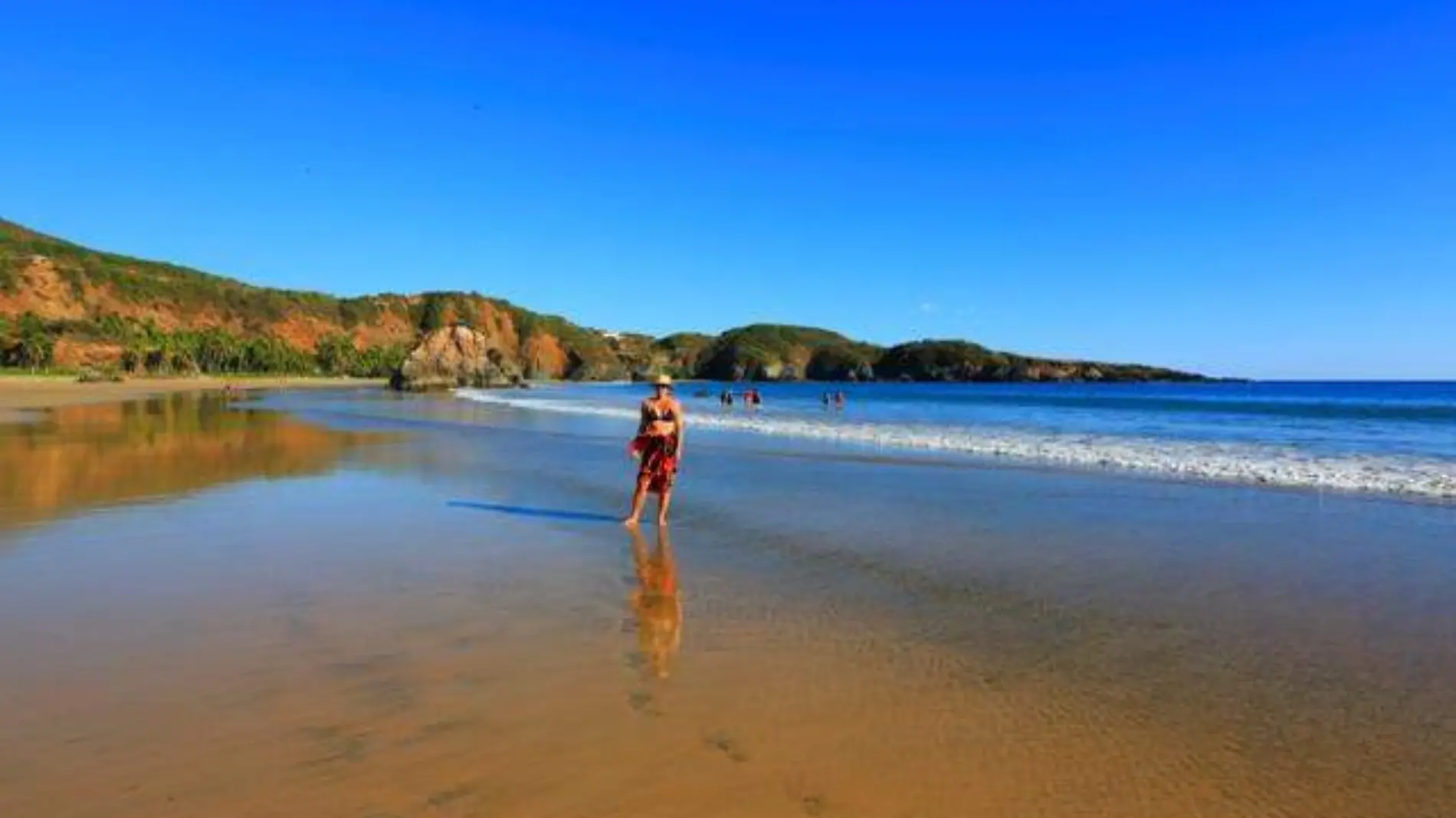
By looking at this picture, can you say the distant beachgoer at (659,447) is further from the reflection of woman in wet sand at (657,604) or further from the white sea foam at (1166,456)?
the white sea foam at (1166,456)

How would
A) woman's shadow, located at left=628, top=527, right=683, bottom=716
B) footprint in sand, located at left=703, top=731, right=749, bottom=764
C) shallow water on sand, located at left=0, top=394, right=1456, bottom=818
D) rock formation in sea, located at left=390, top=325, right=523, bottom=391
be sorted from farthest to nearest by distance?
rock formation in sea, located at left=390, top=325, right=523, bottom=391
woman's shadow, located at left=628, top=527, right=683, bottom=716
footprint in sand, located at left=703, top=731, right=749, bottom=764
shallow water on sand, located at left=0, top=394, right=1456, bottom=818

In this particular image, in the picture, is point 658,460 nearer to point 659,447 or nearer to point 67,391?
point 659,447

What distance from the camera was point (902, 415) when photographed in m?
46.9

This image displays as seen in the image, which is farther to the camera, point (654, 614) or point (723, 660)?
point (654, 614)

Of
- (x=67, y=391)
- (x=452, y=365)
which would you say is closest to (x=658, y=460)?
(x=67, y=391)

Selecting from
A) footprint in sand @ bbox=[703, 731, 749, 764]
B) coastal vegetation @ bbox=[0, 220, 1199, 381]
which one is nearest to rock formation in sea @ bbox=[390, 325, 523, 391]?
coastal vegetation @ bbox=[0, 220, 1199, 381]

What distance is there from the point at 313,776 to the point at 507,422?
107 ft

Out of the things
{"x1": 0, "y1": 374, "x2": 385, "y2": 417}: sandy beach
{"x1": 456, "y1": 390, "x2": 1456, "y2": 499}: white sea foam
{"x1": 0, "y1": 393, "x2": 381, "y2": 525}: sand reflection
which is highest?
{"x1": 456, "y1": 390, "x2": 1456, "y2": 499}: white sea foam

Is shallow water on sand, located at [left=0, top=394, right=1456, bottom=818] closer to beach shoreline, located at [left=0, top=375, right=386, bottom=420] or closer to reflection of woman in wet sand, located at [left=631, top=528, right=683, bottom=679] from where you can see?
reflection of woman in wet sand, located at [left=631, top=528, right=683, bottom=679]

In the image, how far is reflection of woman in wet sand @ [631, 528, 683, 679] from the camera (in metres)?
6.28

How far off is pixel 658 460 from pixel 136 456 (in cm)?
1352

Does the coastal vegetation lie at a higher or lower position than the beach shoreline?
higher

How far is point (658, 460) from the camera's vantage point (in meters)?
12.3

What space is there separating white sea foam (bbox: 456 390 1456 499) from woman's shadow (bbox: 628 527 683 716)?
39.9ft
